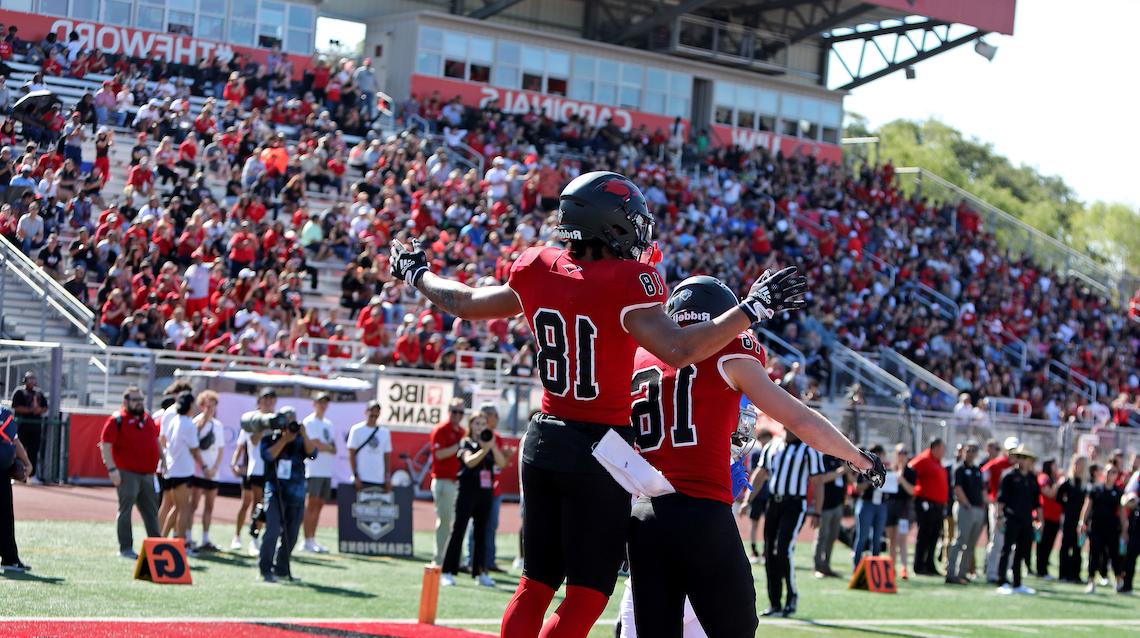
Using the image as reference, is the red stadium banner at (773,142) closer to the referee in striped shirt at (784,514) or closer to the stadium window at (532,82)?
the stadium window at (532,82)

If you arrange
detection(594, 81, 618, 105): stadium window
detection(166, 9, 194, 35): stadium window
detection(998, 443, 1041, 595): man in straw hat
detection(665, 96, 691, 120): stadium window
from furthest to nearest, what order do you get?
detection(665, 96, 691, 120): stadium window < detection(594, 81, 618, 105): stadium window < detection(166, 9, 194, 35): stadium window < detection(998, 443, 1041, 595): man in straw hat

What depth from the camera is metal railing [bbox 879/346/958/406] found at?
31.5 m

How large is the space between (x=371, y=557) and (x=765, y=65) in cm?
3008

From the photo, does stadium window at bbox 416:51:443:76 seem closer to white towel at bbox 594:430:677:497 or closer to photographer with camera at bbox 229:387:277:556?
A: photographer with camera at bbox 229:387:277:556

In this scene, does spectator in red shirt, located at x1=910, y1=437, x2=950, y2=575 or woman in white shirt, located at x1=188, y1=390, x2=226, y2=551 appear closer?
woman in white shirt, located at x1=188, y1=390, x2=226, y2=551

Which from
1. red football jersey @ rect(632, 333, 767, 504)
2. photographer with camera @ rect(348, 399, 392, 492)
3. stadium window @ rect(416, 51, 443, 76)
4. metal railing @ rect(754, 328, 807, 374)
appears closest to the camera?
red football jersey @ rect(632, 333, 767, 504)

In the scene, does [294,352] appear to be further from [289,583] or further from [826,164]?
[826,164]

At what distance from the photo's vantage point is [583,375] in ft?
17.3

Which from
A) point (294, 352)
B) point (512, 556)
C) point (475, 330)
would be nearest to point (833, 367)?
point (475, 330)

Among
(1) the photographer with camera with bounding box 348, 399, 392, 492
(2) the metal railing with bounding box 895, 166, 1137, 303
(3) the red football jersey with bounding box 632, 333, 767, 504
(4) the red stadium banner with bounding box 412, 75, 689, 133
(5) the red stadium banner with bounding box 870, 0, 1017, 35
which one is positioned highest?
(5) the red stadium banner with bounding box 870, 0, 1017, 35

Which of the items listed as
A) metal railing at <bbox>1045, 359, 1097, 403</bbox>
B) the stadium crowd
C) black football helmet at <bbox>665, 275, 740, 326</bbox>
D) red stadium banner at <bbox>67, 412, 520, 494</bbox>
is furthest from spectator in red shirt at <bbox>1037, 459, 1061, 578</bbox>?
metal railing at <bbox>1045, 359, 1097, 403</bbox>

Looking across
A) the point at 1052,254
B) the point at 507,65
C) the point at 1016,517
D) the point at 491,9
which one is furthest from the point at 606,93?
the point at 1016,517

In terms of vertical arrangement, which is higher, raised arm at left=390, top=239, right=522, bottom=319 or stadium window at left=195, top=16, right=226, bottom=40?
stadium window at left=195, top=16, right=226, bottom=40

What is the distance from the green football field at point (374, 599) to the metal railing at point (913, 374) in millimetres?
13868
